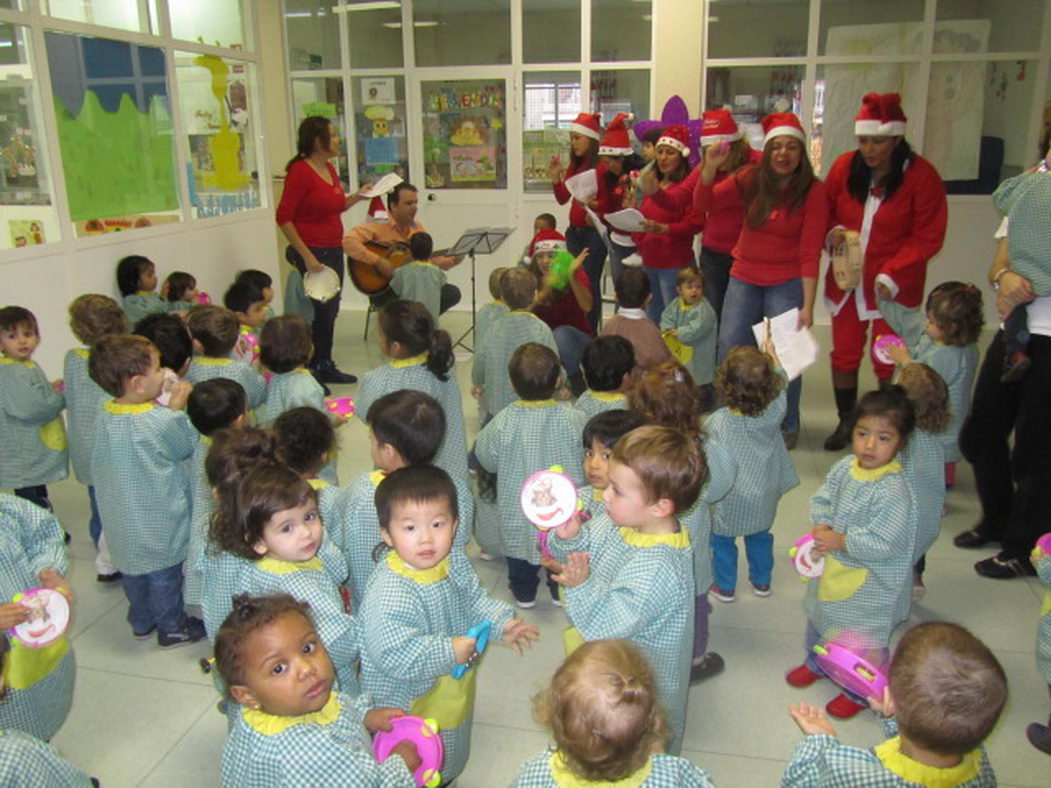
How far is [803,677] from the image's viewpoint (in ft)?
8.83

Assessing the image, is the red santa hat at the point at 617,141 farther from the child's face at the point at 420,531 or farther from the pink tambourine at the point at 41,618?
the pink tambourine at the point at 41,618

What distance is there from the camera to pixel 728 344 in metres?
4.57

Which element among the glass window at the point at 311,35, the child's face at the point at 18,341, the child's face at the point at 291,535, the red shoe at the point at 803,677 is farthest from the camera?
the glass window at the point at 311,35

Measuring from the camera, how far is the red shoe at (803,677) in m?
2.69

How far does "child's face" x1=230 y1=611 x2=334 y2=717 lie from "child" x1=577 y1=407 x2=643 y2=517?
1.03 metres

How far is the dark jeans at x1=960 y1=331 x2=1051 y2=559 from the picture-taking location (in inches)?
118

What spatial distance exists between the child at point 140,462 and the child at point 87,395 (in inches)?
24.0

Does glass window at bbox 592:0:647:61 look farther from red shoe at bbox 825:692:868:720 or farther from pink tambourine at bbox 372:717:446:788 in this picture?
pink tambourine at bbox 372:717:446:788

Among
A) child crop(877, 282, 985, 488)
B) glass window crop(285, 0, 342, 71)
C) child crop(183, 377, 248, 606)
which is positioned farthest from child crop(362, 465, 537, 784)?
glass window crop(285, 0, 342, 71)

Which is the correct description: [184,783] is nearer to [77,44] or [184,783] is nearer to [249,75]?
[77,44]

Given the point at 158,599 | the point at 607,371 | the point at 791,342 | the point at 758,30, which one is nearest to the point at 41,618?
the point at 158,599

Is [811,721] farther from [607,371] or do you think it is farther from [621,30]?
[621,30]

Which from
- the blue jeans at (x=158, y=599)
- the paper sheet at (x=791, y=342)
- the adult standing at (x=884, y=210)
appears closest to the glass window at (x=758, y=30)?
the adult standing at (x=884, y=210)

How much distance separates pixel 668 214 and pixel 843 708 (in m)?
3.43
